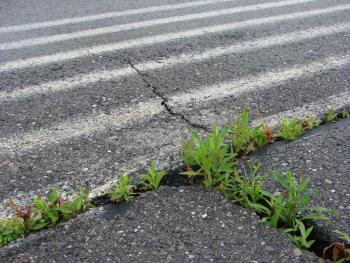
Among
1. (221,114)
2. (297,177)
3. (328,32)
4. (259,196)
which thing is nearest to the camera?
(259,196)

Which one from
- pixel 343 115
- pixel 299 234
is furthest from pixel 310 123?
pixel 299 234

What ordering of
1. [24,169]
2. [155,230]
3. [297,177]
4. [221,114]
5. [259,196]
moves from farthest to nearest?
[221,114]
[24,169]
[297,177]
[259,196]
[155,230]

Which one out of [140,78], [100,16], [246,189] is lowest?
[246,189]

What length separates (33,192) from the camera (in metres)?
2.36

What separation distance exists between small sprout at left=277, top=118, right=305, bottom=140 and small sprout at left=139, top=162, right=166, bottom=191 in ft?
2.99

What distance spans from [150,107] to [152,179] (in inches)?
38.9

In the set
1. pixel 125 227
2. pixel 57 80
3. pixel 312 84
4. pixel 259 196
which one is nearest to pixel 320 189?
pixel 259 196

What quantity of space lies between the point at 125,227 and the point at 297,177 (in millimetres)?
999

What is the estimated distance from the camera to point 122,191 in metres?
2.25

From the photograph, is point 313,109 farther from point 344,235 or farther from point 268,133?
point 344,235

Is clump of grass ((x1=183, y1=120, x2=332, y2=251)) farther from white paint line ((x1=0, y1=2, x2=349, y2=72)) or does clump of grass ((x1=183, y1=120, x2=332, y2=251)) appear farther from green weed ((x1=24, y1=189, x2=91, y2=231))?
white paint line ((x1=0, y1=2, x2=349, y2=72))

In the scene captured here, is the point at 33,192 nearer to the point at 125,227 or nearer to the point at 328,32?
the point at 125,227

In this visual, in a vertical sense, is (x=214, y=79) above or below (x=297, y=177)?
above

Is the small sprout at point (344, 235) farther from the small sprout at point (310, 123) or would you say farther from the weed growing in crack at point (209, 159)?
the small sprout at point (310, 123)
